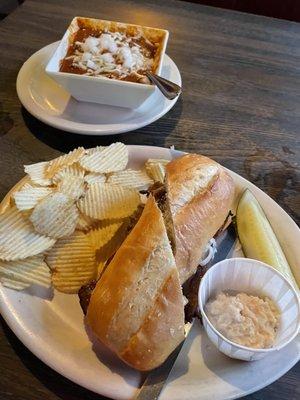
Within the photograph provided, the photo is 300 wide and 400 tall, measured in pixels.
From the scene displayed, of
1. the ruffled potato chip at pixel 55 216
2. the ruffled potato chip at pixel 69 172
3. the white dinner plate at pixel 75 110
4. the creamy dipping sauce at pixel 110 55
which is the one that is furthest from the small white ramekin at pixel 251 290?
the creamy dipping sauce at pixel 110 55

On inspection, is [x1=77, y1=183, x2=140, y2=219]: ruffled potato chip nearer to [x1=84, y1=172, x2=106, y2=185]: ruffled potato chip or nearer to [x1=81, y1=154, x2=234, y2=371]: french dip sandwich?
[x1=84, y1=172, x2=106, y2=185]: ruffled potato chip

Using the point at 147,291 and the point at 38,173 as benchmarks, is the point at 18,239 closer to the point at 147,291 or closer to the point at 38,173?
the point at 38,173

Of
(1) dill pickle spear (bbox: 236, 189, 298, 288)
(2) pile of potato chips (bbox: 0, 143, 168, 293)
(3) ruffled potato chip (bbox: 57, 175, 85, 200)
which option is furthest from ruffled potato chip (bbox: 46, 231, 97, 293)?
(1) dill pickle spear (bbox: 236, 189, 298, 288)

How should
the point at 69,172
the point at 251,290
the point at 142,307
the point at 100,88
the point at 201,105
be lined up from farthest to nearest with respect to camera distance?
the point at 201,105 → the point at 100,88 → the point at 69,172 → the point at 251,290 → the point at 142,307

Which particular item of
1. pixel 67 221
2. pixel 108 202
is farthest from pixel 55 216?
pixel 108 202

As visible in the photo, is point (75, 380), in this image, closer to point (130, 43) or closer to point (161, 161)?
point (161, 161)

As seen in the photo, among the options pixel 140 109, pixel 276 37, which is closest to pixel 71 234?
pixel 140 109

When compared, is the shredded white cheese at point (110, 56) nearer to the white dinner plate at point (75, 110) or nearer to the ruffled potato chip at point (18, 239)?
the white dinner plate at point (75, 110)
